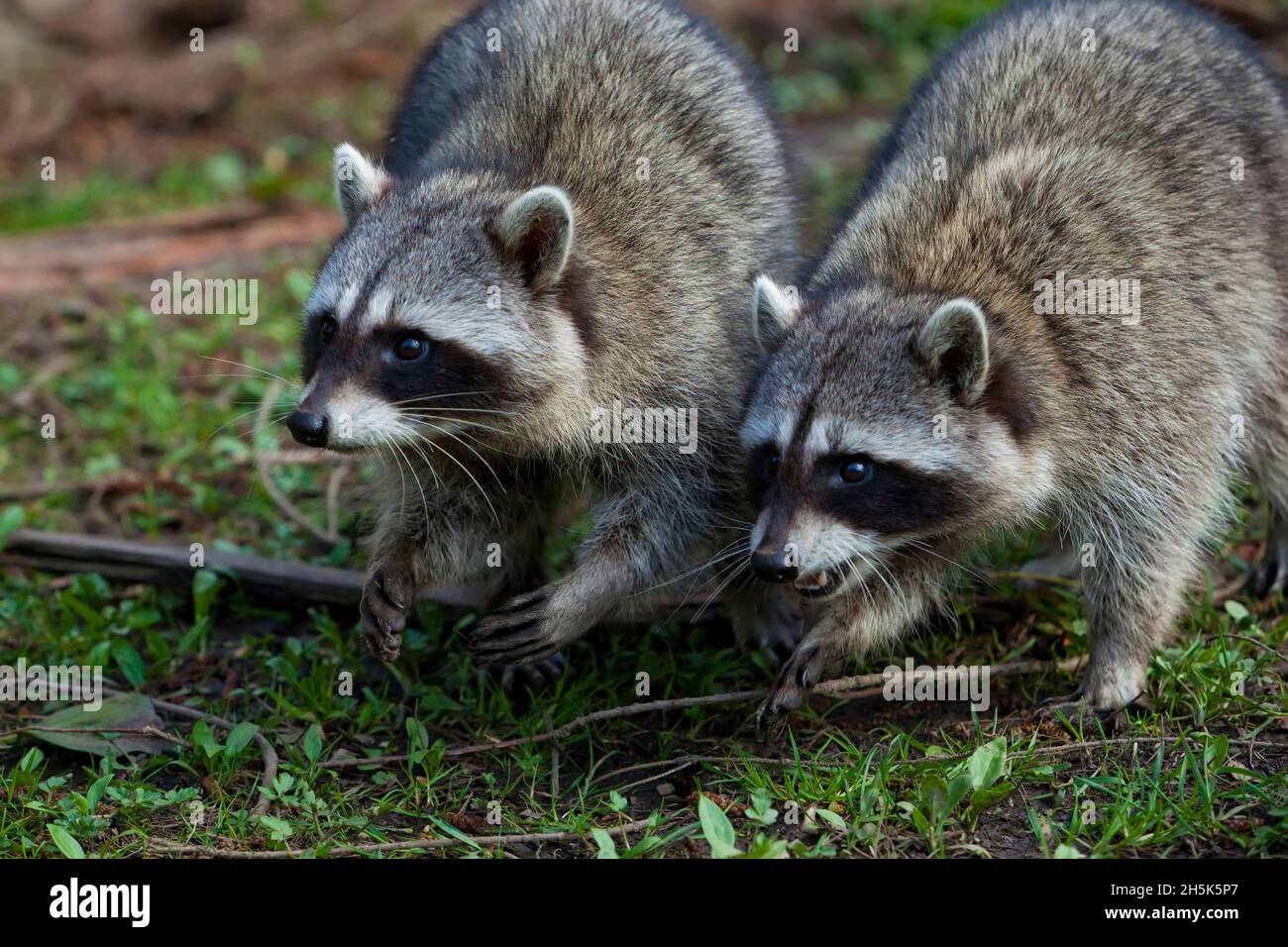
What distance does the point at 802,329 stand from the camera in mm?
5574

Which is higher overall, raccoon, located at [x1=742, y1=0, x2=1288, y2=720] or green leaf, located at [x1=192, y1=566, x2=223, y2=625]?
raccoon, located at [x1=742, y1=0, x2=1288, y2=720]

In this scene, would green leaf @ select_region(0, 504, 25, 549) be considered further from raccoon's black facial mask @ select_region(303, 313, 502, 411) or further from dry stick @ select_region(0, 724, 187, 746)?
raccoon's black facial mask @ select_region(303, 313, 502, 411)

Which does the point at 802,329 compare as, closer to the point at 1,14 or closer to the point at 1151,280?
the point at 1151,280

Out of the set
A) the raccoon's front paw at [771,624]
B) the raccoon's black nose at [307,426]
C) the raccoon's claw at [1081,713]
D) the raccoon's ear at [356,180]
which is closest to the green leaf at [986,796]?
the raccoon's claw at [1081,713]

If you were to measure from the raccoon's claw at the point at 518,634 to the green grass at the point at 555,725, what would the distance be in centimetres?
27

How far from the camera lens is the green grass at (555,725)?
193 inches

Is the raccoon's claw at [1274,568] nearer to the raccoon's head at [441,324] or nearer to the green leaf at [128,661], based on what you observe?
the raccoon's head at [441,324]

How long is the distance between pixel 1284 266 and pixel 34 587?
18.9 feet

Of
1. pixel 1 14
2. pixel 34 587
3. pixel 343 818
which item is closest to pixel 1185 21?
pixel 343 818

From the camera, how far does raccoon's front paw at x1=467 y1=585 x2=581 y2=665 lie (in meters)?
5.80

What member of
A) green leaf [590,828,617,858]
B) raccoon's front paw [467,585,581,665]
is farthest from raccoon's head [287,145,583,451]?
green leaf [590,828,617,858]

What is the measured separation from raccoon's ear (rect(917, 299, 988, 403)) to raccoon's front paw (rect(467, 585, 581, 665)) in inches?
68.9
